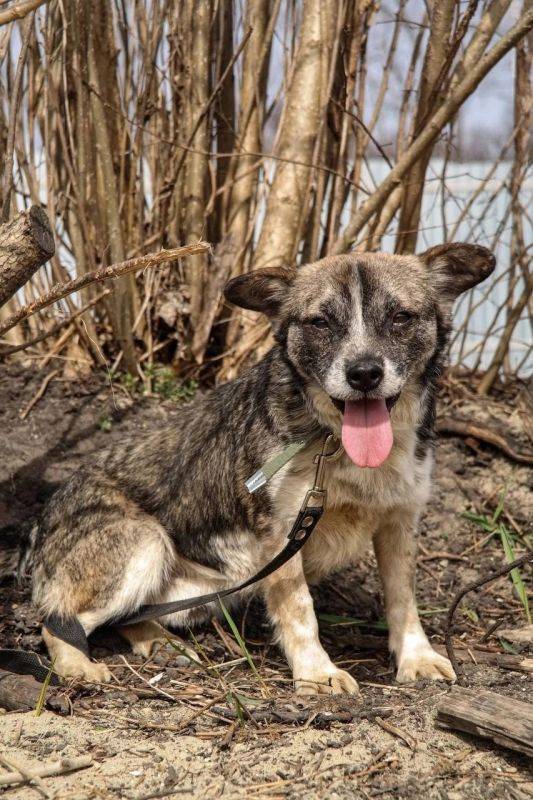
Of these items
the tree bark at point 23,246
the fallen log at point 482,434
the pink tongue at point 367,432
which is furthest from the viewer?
the fallen log at point 482,434

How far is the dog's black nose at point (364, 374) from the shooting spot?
3.21m

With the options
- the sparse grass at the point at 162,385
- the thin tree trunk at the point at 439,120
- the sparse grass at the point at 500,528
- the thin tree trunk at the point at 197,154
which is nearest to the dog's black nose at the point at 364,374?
the thin tree trunk at the point at 439,120

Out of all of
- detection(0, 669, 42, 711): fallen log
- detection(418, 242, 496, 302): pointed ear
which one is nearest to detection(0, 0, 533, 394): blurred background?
detection(418, 242, 496, 302): pointed ear

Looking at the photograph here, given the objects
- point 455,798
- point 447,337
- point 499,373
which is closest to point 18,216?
point 447,337

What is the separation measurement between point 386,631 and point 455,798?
204 centimetres

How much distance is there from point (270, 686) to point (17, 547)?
1.93m

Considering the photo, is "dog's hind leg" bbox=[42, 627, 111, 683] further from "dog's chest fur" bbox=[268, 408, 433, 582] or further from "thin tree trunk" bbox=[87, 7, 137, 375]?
"thin tree trunk" bbox=[87, 7, 137, 375]

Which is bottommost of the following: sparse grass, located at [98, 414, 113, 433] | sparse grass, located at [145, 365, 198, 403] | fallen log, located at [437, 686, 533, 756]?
sparse grass, located at [98, 414, 113, 433]

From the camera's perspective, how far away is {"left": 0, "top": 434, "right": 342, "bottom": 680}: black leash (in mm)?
3479

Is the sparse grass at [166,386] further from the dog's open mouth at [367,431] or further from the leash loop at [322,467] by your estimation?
the dog's open mouth at [367,431]

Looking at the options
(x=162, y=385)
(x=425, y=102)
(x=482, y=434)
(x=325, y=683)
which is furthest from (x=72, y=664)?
(x=425, y=102)

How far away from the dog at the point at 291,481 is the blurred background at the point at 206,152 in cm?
126

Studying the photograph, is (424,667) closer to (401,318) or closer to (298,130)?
(401,318)

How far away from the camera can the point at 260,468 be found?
3.75m
